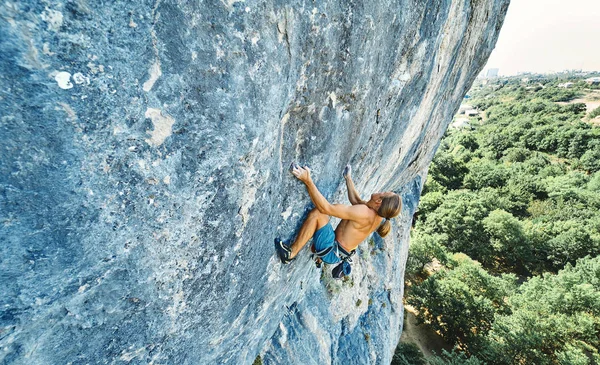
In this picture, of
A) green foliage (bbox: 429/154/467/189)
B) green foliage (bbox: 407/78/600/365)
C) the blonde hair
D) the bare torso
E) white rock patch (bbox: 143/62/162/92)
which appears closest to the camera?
white rock patch (bbox: 143/62/162/92)

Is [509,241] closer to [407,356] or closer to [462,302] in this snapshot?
[462,302]

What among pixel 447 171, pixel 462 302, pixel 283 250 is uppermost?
pixel 283 250

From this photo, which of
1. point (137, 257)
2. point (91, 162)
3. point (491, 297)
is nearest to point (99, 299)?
point (137, 257)

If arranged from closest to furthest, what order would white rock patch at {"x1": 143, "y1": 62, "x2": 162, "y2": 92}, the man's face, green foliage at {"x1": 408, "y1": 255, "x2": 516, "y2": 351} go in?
white rock patch at {"x1": 143, "y1": 62, "x2": 162, "y2": 92}
the man's face
green foliage at {"x1": 408, "y1": 255, "x2": 516, "y2": 351}

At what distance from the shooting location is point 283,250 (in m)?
3.80

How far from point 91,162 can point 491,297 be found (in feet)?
63.6

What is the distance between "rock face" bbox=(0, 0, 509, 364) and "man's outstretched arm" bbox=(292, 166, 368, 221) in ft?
0.50

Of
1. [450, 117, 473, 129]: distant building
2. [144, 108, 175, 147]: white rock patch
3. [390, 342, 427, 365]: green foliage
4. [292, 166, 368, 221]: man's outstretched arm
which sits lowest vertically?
[390, 342, 427, 365]: green foliage

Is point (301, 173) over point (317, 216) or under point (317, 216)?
over

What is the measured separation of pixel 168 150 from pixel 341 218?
261 cm

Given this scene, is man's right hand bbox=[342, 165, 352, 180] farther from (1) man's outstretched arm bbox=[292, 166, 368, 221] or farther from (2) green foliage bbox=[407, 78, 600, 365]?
(2) green foliage bbox=[407, 78, 600, 365]

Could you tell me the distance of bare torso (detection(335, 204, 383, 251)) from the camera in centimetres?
424

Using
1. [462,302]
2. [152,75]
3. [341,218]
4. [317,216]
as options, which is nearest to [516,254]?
[462,302]

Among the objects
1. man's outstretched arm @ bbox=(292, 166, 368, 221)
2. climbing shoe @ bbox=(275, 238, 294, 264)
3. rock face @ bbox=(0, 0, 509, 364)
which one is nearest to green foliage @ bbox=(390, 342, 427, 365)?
rock face @ bbox=(0, 0, 509, 364)
